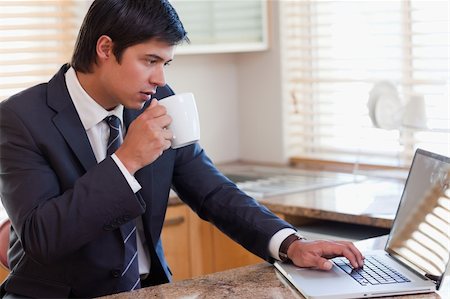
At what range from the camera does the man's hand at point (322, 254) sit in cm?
184

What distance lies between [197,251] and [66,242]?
4.56ft

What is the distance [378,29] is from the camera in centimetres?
342

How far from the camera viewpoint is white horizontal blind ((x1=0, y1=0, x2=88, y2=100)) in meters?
3.09

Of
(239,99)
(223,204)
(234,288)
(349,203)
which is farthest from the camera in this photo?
(239,99)

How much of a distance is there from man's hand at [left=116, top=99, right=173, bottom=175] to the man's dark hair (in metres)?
0.18

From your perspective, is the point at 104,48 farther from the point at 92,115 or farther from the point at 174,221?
the point at 174,221

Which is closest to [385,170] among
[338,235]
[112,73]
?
[338,235]

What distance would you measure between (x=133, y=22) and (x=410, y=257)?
0.80m

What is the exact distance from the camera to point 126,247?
6.73 feet

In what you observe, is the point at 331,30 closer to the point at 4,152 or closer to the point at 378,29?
the point at 378,29

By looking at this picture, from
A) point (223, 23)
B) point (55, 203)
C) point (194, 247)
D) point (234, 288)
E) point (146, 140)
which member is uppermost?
point (223, 23)

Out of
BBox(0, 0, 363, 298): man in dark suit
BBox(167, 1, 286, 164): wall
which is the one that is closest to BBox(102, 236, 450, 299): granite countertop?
BBox(0, 0, 363, 298): man in dark suit

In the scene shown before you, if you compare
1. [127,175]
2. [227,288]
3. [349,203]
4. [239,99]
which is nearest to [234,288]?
[227,288]

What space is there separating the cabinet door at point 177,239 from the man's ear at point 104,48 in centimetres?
116
